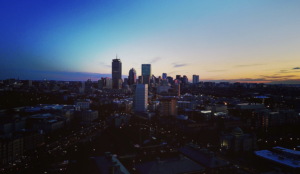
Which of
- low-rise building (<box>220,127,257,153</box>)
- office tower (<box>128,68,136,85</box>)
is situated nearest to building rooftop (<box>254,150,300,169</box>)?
low-rise building (<box>220,127,257,153</box>)

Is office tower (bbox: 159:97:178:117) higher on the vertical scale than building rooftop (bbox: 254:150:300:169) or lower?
higher

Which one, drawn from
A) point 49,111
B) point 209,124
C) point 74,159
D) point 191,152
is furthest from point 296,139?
point 49,111

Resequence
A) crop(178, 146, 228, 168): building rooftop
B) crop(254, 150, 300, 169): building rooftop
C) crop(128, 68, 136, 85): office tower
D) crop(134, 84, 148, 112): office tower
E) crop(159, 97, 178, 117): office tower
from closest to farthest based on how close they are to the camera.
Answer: crop(178, 146, 228, 168): building rooftop < crop(254, 150, 300, 169): building rooftop < crop(159, 97, 178, 117): office tower < crop(134, 84, 148, 112): office tower < crop(128, 68, 136, 85): office tower

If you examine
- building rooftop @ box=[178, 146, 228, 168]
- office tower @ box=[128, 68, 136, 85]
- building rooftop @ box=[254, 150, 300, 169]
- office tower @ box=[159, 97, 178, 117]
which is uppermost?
office tower @ box=[128, 68, 136, 85]

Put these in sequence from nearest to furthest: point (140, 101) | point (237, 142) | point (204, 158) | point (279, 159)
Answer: point (204, 158)
point (279, 159)
point (237, 142)
point (140, 101)

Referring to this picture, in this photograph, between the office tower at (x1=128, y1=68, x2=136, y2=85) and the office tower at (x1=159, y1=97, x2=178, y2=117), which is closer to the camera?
the office tower at (x1=159, y1=97, x2=178, y2=117)

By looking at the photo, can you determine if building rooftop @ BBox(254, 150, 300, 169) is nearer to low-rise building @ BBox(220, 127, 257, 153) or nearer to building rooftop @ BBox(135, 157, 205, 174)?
low-rise building @ BBox(220, 127, 257, 153)

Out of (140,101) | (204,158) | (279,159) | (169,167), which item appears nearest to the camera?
(169,167)

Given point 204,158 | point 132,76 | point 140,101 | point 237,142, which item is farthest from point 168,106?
point 132,76

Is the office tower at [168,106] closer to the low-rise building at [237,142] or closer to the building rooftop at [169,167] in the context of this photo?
the low-rise building at [237,142]

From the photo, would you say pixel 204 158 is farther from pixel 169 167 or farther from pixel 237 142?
pixel 237 142

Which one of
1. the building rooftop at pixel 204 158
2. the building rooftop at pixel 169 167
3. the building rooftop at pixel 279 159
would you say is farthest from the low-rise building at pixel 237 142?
the building rooftop at pixel 169 167
